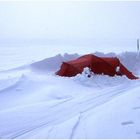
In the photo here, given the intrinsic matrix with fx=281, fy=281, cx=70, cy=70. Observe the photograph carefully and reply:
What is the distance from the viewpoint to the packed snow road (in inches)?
129

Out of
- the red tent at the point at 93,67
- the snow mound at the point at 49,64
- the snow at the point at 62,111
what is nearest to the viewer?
the snow at the point at 62,111

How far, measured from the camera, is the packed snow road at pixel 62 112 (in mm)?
3283

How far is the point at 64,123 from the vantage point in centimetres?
356

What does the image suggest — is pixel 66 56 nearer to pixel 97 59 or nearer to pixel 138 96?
pixel 97 59

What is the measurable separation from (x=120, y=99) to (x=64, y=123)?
1227mm

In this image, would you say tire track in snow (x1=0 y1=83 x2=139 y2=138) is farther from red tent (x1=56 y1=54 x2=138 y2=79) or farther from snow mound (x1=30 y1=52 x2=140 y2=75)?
snow mound (x1=30 y1=52 x2=140 y2=75)

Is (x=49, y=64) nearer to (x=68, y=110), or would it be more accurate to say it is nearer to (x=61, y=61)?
(x=61, y=61)

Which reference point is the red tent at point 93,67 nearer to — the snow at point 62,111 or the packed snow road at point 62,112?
the snow at point 62,111

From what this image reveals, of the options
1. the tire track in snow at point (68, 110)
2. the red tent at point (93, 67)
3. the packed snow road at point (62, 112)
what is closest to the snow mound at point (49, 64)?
the red tent at point (93, 67)

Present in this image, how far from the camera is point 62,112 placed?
4.08 m

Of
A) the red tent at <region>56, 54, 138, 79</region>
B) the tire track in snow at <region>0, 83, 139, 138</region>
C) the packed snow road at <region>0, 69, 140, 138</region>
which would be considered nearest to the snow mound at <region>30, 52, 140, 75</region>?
the red tent at <region>56, 54, 138, 79</region>

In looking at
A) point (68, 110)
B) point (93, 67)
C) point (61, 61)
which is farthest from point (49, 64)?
point (68, 110)

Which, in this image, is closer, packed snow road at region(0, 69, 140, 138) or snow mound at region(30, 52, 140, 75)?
packed snow road at region(0, 69, 140, 138)

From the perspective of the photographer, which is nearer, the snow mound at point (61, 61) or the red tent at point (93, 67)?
the red tent at point (93, 67)
